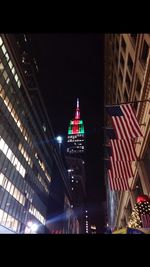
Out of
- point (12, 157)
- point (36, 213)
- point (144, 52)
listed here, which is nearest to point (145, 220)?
point (144, 52)

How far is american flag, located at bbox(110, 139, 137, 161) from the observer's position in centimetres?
1587

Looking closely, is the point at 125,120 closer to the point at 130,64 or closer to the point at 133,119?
the point at 133,119

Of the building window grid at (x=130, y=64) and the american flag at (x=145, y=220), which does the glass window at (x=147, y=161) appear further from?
the building window grid at (x=130, y=64)

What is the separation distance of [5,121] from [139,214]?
3008 cm

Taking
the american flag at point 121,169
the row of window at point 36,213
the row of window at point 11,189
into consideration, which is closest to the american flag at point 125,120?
the american flag at point 121,169

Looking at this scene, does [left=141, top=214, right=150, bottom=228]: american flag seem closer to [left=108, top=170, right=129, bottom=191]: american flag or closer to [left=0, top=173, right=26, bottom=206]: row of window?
[left=108, top=170, right=129, bottom=191]: american flag

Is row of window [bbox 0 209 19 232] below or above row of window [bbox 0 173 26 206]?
below

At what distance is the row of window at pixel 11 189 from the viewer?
3464 centimetres

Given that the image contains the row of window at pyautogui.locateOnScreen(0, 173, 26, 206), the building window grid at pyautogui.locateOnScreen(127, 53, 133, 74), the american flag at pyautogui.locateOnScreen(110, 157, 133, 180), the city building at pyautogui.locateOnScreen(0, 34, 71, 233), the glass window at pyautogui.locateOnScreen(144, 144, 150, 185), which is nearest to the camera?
the american flag at pyautogui.locateOnScreen(110, 157, 133, 180)

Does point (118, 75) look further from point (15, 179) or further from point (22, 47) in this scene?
point (22, 47)

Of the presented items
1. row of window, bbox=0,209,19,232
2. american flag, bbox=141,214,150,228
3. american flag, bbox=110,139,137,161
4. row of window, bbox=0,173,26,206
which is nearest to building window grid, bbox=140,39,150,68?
american flag, bbox=110,139,137,161

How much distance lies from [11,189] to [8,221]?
5409mm

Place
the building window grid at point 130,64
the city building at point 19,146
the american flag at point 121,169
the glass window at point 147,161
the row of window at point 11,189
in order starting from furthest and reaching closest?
the city building at point 19,146, the row of window at point 11,189, the building window grid at point 130,64, the glass window at point 147,161, the american flag at point 121,169

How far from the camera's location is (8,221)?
3634 centimetres
